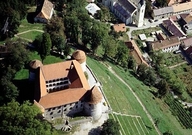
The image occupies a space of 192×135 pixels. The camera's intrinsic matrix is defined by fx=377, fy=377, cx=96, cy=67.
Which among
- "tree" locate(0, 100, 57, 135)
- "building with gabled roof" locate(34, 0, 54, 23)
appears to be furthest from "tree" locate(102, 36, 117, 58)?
"tree" locate(0, 100, 57, 135)


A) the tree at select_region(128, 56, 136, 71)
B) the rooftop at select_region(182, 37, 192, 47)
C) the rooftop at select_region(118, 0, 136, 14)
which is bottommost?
the tree at select_region(128, 56, 136, 71)

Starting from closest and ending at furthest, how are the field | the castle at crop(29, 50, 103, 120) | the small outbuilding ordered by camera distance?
the castle at crop(29, 50, 103, 120) → the field → the small outbuilding

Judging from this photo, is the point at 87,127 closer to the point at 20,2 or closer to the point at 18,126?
the point at 18,126

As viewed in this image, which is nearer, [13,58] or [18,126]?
[18,126]

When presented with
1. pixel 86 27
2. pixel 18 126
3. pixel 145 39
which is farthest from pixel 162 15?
pixel 18 126

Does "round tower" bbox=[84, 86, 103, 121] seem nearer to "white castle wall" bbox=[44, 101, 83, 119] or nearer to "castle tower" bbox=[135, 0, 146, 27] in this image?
"white castle wall" bbox=[44, 101, 83, 119]

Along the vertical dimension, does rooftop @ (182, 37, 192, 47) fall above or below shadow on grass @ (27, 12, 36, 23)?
above

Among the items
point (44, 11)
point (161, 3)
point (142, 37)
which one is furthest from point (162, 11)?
point (44, 11)
